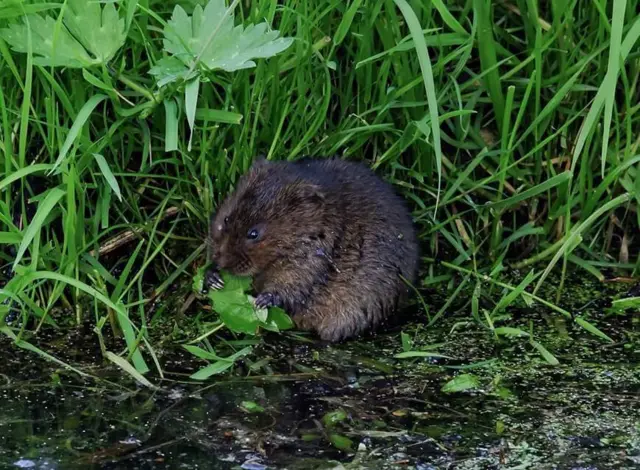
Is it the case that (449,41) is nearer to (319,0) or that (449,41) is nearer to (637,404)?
(319,0)

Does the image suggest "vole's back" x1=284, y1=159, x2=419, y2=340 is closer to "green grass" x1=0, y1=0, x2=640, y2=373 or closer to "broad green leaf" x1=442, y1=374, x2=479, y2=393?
"green grass" x1=0, y1=0, x2=640, y2=373

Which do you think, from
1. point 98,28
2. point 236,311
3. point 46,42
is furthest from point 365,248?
point 46,42

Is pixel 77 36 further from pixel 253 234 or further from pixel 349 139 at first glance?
pixel 349 139

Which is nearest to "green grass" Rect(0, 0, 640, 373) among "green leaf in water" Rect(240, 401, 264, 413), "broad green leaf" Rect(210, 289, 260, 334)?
"broad green leaf" Rect(210, 289, 260, 334)

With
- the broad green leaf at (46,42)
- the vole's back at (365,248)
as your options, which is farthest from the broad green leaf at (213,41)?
the vole's back at (365,248)

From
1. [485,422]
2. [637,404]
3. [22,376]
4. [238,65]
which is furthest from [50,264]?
[637,404]

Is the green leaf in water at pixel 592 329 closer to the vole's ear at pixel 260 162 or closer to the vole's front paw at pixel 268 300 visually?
the vole's front paw at pixel 268 300

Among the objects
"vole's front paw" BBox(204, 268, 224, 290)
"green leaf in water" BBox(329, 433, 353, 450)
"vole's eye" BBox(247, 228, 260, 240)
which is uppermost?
"vole's eye" BBox(247, 228, 260, 240)
